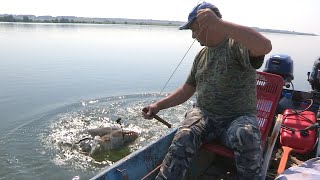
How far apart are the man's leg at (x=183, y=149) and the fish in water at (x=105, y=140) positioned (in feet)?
14.6

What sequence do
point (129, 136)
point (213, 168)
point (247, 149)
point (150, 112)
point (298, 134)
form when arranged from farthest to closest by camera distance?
A: point (129, 136)
point (298, 134)
point (213, 168)
point (150, 112)
point (247, 149)

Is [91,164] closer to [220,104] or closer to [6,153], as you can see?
[6,153]

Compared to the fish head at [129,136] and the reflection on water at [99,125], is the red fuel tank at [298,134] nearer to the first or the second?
the reflection on water at [99,125]

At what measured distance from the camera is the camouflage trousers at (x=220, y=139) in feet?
10.3

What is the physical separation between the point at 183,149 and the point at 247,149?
605 millimetres

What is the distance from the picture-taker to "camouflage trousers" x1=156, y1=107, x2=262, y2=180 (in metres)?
3.14

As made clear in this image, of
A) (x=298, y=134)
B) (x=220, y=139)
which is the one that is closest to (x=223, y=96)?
(x=220, y=139)

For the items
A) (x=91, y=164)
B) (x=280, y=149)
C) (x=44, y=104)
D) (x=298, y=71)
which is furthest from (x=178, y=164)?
(x=298, y=71)

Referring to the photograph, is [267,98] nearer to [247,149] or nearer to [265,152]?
[265,152]

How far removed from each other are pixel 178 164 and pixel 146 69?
15.2 meters

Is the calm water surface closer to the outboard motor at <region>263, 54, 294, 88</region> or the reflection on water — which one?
the reflection on water

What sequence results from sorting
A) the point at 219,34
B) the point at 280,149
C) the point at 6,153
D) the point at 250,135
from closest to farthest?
the point at 250,135 < the point at 219,34 < the point at 280,149 < the point at 6,153

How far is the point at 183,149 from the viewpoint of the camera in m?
3.29

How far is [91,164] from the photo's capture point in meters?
7.11
